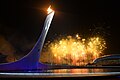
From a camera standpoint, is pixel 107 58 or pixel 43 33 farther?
pixel 107 58

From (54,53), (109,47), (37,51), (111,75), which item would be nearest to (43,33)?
(37,51)

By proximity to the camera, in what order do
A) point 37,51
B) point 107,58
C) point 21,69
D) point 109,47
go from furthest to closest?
1. point 109,47
2. point 107,58
3. point 37,51
4. point 21,69

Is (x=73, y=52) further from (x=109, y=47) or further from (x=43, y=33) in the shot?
(x=43, y=33)

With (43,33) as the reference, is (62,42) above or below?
above

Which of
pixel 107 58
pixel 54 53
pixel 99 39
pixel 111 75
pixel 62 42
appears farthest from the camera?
pixel 54 53

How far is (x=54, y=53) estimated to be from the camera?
5384cm

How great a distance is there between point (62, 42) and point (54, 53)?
4.89 m

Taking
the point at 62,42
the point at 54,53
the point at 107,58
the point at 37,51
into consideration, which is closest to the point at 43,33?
the point at 37,51

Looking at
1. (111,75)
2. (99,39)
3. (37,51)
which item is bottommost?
(111,75)

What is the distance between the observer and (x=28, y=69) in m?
11.7

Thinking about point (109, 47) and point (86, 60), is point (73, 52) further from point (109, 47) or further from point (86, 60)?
point (109, 47)

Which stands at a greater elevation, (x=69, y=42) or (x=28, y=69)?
(x=69, y=42)

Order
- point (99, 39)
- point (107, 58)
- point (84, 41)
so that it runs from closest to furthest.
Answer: point (107, 58)
point (99, 39)
point (84, 41)

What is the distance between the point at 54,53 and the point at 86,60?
8.65m
